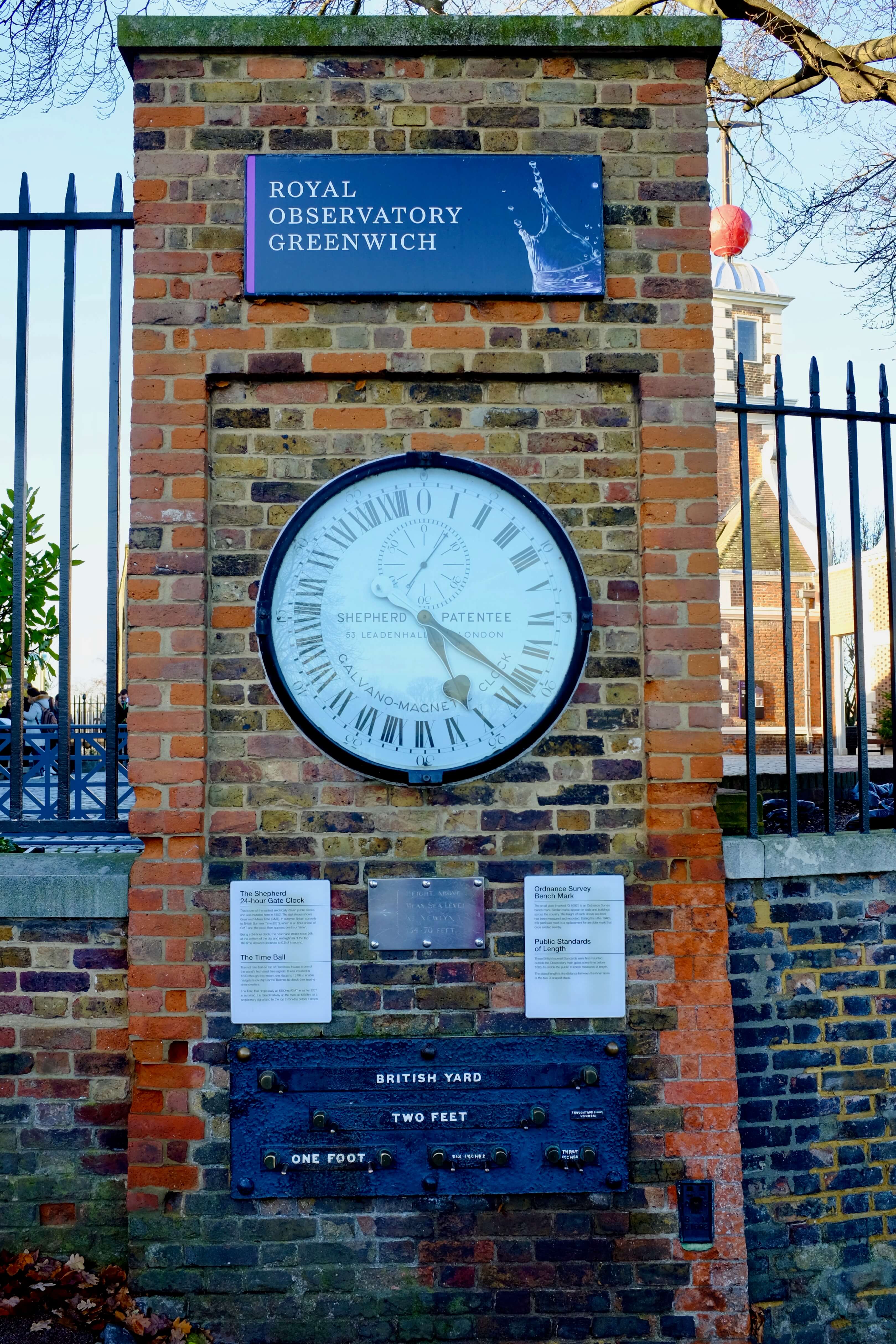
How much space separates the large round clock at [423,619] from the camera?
312 cm

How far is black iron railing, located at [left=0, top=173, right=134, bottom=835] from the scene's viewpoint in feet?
11.0

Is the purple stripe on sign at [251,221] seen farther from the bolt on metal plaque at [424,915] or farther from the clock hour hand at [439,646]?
the bolt on metal plaque at [424,915]

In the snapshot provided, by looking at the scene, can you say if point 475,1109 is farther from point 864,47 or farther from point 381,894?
point 864,47

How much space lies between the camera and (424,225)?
3168 millimetres

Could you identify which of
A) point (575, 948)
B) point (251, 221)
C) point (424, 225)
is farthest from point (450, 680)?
point (251, 221)

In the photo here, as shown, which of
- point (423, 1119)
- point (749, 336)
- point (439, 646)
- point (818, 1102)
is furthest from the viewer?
point (749, 336)

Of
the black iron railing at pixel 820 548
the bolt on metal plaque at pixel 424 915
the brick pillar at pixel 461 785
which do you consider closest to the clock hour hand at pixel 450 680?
the brick pillar at pixel 461 785

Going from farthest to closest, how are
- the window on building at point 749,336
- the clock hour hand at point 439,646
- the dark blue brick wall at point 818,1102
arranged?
the window on building at point 749,336 < the dark blue brick wall at point 818,1102 < the clock hour hand at point 439,646

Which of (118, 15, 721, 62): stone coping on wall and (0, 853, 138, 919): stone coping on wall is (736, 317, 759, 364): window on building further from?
(0, 853, 138, 919): stone coping on wall

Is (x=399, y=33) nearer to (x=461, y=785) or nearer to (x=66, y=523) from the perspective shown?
(x=66, y=523)

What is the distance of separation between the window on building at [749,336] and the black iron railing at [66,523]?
1130 inches

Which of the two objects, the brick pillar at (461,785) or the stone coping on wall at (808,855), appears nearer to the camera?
the brick pillar at (461,785)

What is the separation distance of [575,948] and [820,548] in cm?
165

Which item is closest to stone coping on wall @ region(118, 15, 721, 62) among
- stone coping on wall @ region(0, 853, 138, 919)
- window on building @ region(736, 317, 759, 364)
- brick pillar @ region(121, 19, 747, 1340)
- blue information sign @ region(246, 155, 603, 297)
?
brick pillar @ region(121, 19, 747, 1340)
